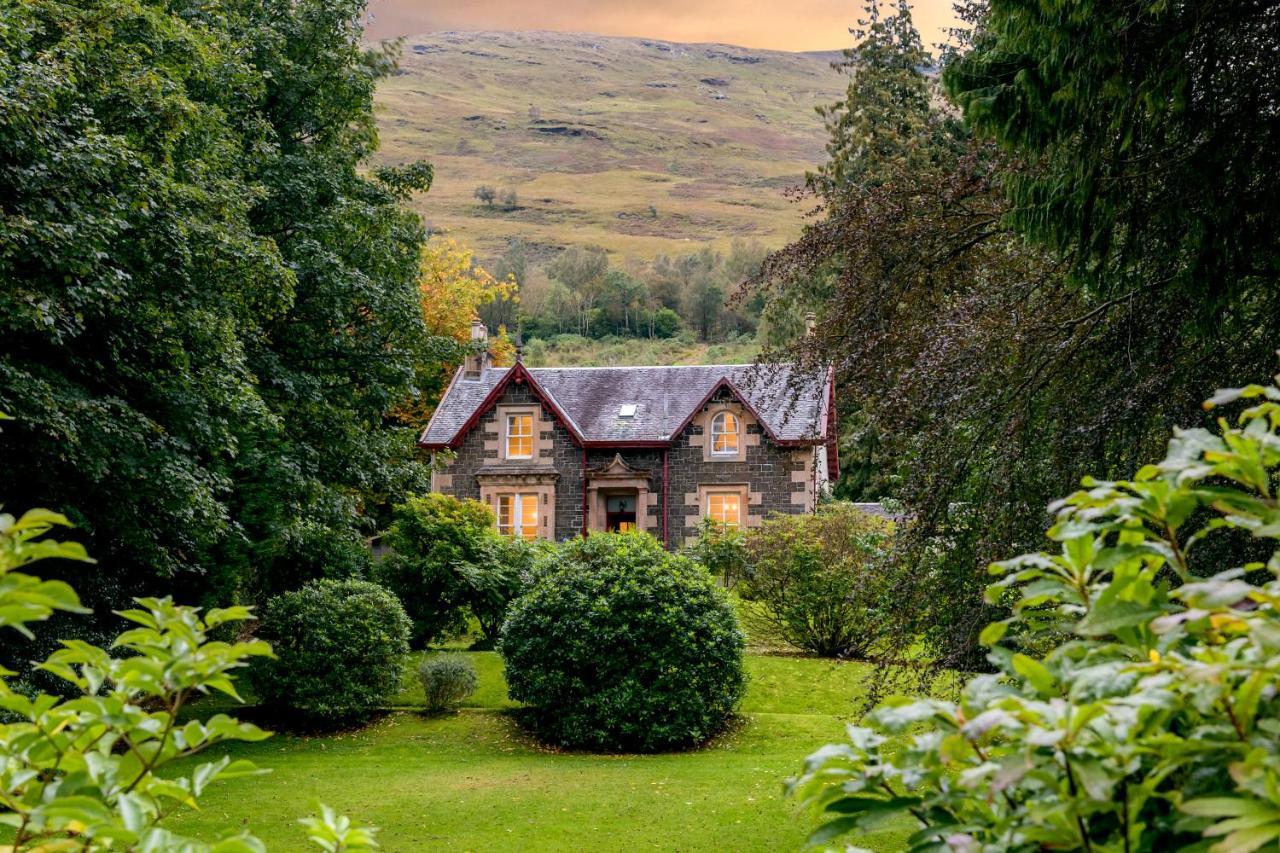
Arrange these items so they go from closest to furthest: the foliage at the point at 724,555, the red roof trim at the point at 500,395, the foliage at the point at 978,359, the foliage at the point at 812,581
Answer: the foliage at the point at 978,359 → the foliage at the point at 812,581 → the foliage at the point at 724,555 → the red roof trim at the point at 500,395

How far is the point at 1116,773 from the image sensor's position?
1.73 meters

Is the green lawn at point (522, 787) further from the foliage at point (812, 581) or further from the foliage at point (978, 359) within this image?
the foliage at point (978, 359)

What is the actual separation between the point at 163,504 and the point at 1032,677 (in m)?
12.9

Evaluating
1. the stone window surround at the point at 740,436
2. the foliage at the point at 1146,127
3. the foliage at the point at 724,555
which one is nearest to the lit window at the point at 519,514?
the stone window surround at the point at 740,436

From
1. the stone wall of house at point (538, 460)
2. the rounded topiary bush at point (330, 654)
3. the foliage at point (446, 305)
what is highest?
the foliage at point (446, 305)

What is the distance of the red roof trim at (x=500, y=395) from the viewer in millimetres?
31359

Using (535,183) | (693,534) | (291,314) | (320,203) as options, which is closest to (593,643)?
(291,314)

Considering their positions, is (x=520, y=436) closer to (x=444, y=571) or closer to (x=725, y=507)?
(x=725, y=507)

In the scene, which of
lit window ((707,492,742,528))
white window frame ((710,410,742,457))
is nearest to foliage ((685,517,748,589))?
lit window ((707,492,742,528))

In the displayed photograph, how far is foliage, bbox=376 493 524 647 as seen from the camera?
20984 millimetres

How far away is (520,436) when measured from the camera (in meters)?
31.7

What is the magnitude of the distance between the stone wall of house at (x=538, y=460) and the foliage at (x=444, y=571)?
950 centimetres

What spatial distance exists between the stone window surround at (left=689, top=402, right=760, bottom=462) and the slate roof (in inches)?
18.2

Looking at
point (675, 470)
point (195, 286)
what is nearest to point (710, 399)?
point (675, 470)
